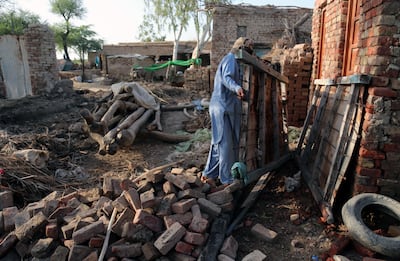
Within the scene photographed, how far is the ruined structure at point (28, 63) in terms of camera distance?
11695mm

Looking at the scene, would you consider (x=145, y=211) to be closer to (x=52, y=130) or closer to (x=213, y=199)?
(x=213, y=199)

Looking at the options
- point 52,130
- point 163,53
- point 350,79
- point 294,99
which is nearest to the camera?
point 350,79

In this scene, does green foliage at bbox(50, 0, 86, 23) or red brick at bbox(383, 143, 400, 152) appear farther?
green foliage at bbox(50, 0, 86, 23)

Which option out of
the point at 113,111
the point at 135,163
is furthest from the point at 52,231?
the point at 113,111

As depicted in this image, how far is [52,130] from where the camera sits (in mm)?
7660

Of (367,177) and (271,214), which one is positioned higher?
(367,177)

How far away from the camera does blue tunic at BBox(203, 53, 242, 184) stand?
3.66 metres

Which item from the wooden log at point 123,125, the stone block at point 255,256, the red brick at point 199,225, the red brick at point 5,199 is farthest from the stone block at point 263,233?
the wooden log at point 123,125

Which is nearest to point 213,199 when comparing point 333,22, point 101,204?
point 101,204

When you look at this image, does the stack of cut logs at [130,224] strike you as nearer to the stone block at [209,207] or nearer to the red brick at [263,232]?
the stone block at [209,207]

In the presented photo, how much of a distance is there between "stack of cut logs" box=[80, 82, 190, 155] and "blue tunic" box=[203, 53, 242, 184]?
2.97m

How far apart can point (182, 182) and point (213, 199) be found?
0.39 metres

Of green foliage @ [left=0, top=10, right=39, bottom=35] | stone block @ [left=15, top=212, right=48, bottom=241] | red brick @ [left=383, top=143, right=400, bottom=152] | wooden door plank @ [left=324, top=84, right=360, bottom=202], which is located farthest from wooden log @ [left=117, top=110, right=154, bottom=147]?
green foliage @ [left=0, top=10, right=39, bottom=35]

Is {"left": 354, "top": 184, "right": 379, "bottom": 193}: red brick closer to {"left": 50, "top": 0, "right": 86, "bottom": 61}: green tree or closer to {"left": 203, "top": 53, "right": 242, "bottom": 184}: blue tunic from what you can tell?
{"left": 203, "top": 53, "right": 242, "bottom": 184}: blue tunic
